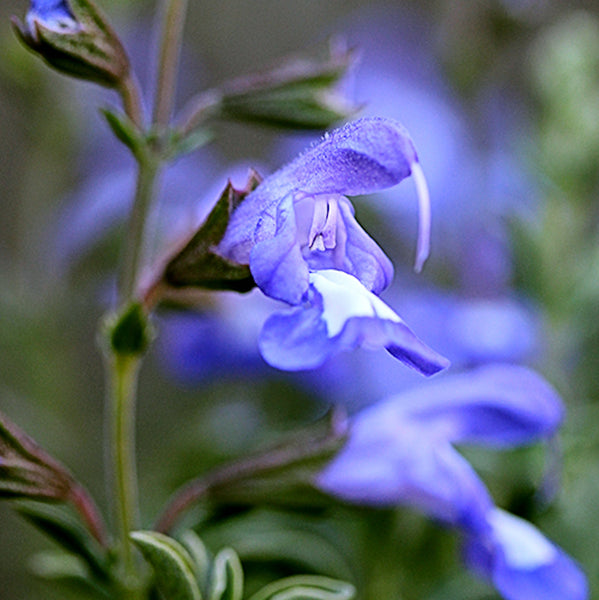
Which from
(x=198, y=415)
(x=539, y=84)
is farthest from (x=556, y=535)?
(x=539, y=84)

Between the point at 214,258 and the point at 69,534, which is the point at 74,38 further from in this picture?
the point at 69,534

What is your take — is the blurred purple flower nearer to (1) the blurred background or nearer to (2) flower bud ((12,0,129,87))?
(1) the blurred background

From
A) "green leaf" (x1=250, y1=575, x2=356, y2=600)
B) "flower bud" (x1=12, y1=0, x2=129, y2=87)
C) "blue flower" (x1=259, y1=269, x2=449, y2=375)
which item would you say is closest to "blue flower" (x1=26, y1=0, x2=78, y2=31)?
"flower bud" (x1=12, y1=0, x2=129, y2=87)

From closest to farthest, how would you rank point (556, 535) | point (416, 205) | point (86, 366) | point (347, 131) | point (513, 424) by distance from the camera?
point (347, 131), point (513, 424), point (556, 535), point (416, 205), point (86, 366)

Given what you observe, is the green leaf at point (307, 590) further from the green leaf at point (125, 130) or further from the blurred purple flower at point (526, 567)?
the green leaf at point (125, 130)

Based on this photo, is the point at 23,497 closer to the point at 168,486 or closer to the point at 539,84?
the point at 168,486

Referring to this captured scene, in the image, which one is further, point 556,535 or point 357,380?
point 357,380

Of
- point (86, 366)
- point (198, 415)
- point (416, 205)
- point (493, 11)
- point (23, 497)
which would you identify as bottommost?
point (86, 366)

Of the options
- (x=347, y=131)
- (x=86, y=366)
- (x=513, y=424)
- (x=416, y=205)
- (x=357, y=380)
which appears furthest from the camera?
(x=86, y=366)

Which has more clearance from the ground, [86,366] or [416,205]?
[416,205]
